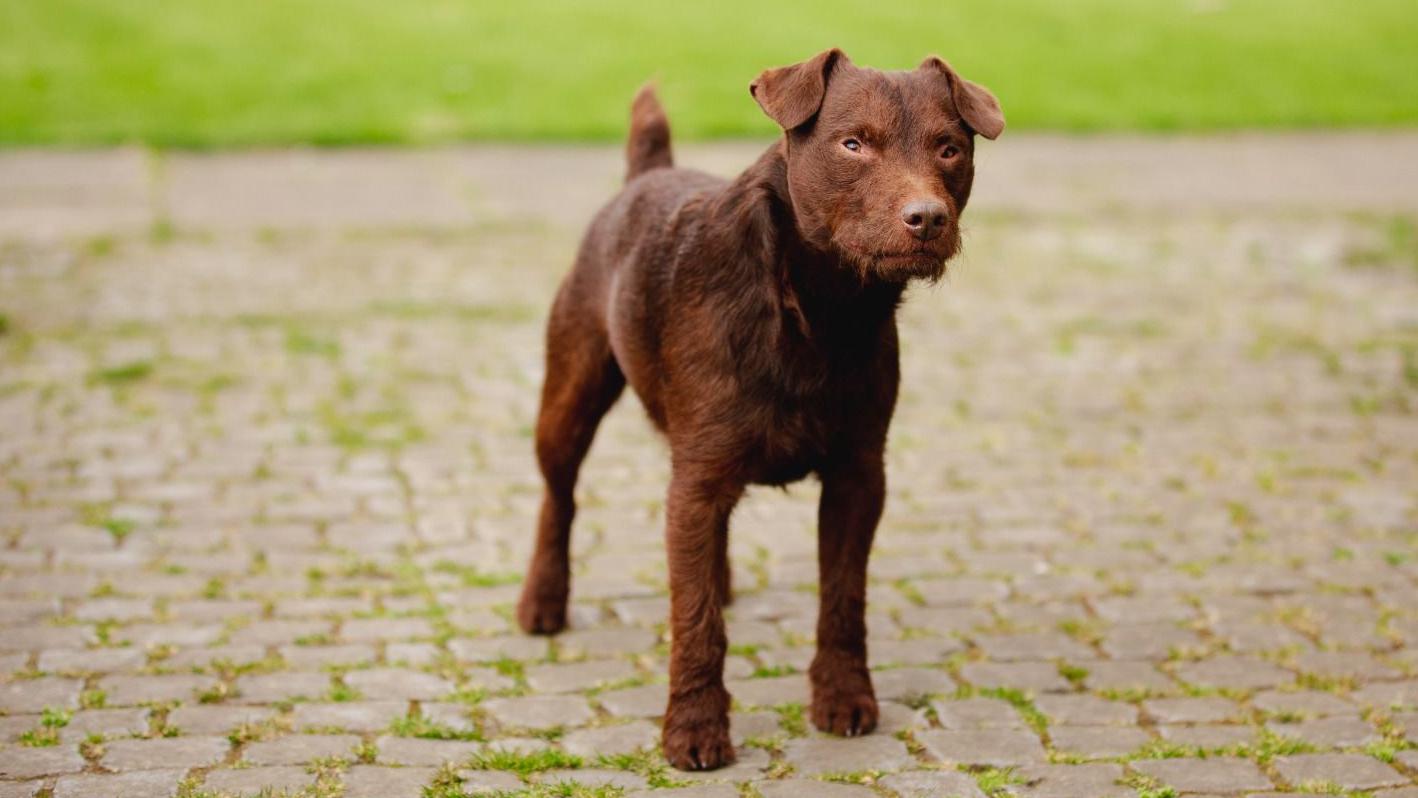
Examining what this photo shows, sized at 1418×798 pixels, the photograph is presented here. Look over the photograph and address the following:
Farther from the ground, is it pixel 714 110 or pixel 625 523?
pixel 714 110

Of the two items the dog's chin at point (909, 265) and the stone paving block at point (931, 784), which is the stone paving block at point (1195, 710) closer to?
the stone paving block at point (931, 784)

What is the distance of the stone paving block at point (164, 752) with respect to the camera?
185 inches

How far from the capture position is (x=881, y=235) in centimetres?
435

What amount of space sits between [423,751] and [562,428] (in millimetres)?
1280

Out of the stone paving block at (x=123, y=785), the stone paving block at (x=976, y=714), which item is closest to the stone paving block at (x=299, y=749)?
the stone paving block at (x=123, y=785)

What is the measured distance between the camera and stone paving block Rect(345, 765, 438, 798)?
4.57 metres

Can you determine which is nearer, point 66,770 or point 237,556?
point 66,770

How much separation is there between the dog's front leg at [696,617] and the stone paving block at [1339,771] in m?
1.56

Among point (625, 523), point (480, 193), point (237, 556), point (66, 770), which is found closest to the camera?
point (66, 770)

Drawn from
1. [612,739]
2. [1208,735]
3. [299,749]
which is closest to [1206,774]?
[1208,735]

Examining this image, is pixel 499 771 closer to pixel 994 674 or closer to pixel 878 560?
pixel 994 674

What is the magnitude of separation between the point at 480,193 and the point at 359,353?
12.0ft

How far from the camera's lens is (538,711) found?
205 inches

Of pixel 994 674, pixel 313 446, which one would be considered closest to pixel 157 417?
pixel 313 446
